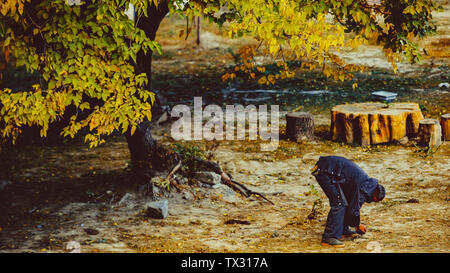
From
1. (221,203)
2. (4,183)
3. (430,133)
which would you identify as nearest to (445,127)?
(430,133)

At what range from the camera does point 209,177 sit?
34.4ft

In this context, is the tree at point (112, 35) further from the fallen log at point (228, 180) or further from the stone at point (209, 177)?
the fallen log at point (228, 180)

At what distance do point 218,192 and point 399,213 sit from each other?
330cm

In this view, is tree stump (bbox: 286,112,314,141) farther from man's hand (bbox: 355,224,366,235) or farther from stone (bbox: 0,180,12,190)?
stone (bbox: 0,180,12,190)

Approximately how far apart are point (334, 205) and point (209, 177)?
3.76 metres

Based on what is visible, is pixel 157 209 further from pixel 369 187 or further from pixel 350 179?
pixel 369 187

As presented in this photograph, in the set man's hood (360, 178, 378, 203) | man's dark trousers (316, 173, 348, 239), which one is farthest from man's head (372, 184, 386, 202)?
man's dark trousers (316, 173, 348, 239)

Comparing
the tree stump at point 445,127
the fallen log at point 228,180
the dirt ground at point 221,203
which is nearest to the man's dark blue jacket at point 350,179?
the dirt ground at point 221,203

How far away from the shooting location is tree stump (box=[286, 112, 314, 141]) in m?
13.7

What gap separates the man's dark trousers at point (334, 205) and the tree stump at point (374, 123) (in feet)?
19.9

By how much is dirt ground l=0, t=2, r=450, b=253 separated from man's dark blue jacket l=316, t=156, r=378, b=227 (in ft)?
2.22

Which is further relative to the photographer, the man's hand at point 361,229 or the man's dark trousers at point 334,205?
the man's hand at point 361,229

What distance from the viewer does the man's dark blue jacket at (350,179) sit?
22.9 ft

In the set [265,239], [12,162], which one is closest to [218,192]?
[265,239]
